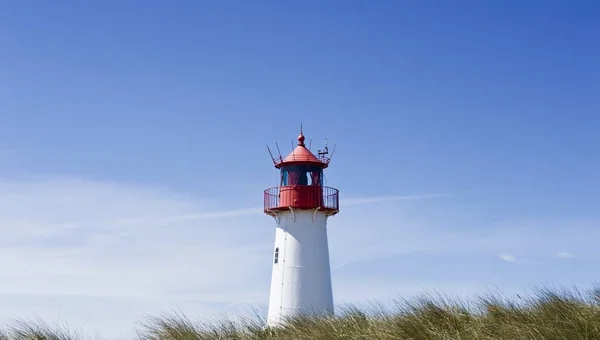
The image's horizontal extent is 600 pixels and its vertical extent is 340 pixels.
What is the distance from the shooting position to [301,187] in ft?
61.0

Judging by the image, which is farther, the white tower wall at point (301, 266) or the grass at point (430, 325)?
the white tower wall at point (301, 266)

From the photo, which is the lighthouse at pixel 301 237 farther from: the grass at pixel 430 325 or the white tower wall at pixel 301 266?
the grass at pixel 430 325

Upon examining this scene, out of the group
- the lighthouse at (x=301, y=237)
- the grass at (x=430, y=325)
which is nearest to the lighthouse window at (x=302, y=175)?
the lighthouse at (x=301, y=237)

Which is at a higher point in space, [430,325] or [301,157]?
[301,157]

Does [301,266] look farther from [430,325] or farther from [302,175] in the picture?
[430,325]

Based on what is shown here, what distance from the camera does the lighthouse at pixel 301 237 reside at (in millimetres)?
18156

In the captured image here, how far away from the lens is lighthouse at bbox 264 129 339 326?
59.6ft

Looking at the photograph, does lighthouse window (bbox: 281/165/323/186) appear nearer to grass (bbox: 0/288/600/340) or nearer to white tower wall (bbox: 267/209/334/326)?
white tower wall (bbox: 267/209/334/326)

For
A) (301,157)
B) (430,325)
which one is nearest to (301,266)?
(301,157)

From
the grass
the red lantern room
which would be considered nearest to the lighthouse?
the red lantern room

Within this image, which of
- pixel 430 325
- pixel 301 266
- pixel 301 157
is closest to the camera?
pixel 430 325

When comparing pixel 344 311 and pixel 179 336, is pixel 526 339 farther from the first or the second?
pixel 179 336

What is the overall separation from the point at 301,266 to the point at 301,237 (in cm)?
79

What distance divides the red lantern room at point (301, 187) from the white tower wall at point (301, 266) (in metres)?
0.25
